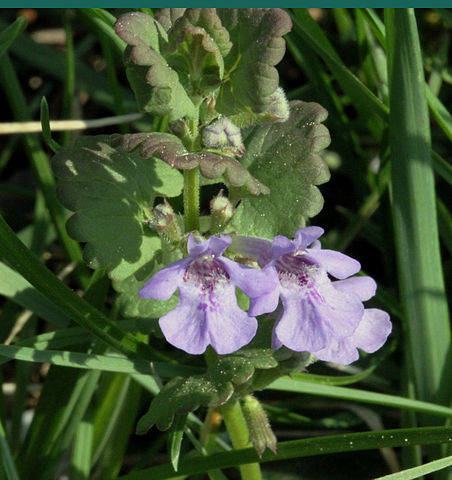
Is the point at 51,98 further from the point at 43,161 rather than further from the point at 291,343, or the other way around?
the point at 291,343

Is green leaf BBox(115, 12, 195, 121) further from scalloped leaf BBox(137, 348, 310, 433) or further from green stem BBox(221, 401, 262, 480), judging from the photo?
green stem BBox(221, 401, 262, 480)

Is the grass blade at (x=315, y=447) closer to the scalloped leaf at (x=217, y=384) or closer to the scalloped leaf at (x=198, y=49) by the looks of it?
the scalloped leaf at (x=217, y=384)

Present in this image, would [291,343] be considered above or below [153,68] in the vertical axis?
below

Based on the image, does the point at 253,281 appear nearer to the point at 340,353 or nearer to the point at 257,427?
the point at 340,353

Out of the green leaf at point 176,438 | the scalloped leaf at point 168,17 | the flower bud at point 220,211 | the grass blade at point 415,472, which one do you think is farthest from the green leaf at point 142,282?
the grass blade at point 415,472

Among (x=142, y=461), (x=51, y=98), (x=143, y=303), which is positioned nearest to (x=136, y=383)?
(x=142, y=461)

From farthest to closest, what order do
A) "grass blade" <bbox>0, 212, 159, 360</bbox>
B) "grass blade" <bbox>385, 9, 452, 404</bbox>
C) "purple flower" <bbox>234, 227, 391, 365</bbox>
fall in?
"grass blade" <bbox>385, 9, 452, 404</bbox> → "grass blade" <bbox>0, 212, 159, 360</bbox> → "purple flower" <bbox>234, 227, 391, 365</bbox>

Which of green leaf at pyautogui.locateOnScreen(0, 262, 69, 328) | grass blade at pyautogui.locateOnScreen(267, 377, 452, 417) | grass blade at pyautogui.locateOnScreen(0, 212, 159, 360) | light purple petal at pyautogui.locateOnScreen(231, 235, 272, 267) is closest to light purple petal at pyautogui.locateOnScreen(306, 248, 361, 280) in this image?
light purple petal at pyautogui.locateOnScreen(231, 235, 272, 267)
